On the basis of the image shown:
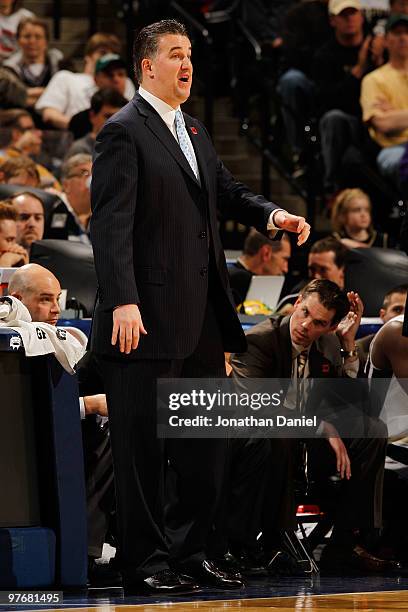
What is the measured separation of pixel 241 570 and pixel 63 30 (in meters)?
7.99

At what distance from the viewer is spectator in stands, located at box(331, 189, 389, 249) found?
851 cm

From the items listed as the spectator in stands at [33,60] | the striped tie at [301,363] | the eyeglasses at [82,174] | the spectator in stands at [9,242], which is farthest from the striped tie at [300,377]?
the spectator in stands at [33,60]

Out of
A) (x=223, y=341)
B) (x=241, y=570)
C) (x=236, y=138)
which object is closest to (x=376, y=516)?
(x=241, y=570)

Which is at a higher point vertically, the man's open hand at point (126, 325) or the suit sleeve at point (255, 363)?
the man's open hand at point (126, 325)

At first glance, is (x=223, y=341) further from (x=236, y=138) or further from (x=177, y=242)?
(x=236, y=138)

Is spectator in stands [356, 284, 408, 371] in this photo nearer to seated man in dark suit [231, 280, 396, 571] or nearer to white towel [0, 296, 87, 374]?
seated man in dark suit [231, 280, 396, 571]

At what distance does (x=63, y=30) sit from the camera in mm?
11812

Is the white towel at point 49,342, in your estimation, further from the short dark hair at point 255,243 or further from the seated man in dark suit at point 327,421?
the short dark hair at point 255,243

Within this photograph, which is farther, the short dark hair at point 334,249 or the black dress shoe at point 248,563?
the short dark hair at point 334,249

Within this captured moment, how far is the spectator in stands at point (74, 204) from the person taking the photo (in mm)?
7666

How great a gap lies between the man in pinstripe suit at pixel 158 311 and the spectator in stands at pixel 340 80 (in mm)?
5489

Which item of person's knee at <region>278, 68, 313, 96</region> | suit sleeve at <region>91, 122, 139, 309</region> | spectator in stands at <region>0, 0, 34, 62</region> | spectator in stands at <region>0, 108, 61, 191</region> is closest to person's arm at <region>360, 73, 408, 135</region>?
person's knee at <region>278, 68, 313, 96</region>

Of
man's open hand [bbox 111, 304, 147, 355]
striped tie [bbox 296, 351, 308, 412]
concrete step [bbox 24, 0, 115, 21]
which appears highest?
concrete step [bbox 24, 0, 115, 21]

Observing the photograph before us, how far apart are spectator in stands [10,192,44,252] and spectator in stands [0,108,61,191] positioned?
1.79m
